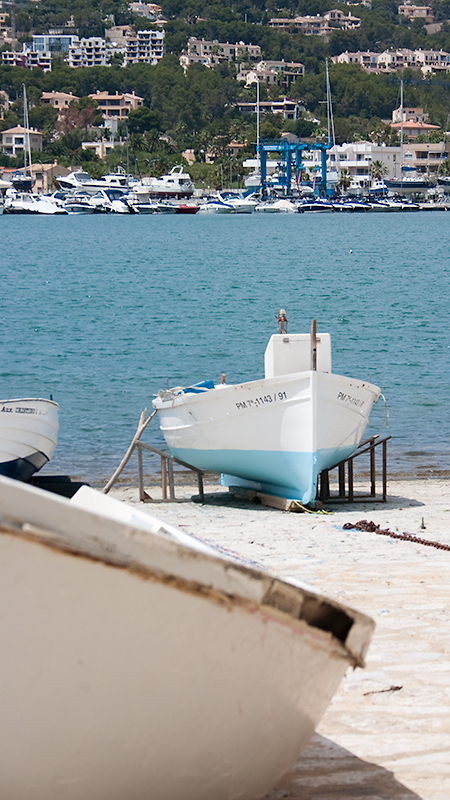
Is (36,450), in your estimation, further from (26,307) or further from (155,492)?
(26,307)

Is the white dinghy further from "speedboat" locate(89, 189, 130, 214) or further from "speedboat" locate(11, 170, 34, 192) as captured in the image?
"speedboat" locate(11, 170, 34, 192)

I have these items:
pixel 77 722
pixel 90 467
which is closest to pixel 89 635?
pixel 77 722

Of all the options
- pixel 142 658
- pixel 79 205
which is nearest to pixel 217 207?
pixel 79 205

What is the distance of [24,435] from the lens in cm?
1136

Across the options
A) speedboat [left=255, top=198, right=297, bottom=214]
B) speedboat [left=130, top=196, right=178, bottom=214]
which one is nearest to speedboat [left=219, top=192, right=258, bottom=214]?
speedboat [left=255, top=198, right=297, bottom=214]

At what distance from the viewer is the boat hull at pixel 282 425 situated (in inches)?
433

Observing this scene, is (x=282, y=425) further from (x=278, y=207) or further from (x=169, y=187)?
(x=169, y=187)

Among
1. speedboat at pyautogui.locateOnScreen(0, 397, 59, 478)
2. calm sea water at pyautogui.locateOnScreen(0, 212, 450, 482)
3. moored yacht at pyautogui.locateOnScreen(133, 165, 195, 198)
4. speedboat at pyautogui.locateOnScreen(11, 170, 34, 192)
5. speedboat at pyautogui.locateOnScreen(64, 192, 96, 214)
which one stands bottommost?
calm sea water at pyautogui.locateOnScreen(0, 212, 450, 482)

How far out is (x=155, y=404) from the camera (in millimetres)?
12594

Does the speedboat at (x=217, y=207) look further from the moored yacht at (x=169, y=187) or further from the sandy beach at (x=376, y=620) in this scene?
the sandy beach at (x=376, y=620)

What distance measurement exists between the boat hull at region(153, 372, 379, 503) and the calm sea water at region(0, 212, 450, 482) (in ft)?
8.65

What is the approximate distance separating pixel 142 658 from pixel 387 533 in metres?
6.27

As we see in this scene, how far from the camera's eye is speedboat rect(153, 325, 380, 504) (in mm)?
10992

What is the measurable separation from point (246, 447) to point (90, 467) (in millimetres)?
3701
